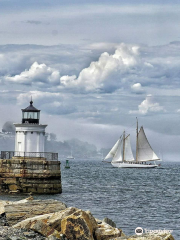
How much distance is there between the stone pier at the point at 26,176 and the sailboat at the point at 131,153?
286 feet

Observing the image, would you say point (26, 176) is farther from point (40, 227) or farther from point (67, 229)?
point (67, 229)

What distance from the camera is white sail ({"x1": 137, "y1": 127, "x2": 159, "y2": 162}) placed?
4557 inches

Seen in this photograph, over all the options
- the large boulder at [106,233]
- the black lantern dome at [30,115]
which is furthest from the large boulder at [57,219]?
the black lantern dome at [30,115]

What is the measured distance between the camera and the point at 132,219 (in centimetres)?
2242

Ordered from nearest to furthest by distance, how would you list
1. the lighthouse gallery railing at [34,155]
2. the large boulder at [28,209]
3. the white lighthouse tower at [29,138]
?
the large boulder at [28,209], the lighthouse gallery railing at [34,155], the white lighthouse tower at [29,138]

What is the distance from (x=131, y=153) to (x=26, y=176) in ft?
313

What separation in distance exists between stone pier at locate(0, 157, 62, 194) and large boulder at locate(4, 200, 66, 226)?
490 inches

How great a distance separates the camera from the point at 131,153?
12331cm

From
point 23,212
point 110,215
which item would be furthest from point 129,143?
point 23,212

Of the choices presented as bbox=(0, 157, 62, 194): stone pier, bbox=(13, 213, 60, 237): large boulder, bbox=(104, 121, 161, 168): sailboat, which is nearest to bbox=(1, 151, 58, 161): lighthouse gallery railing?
bbox=(0, 157, 62, 194): stone pier

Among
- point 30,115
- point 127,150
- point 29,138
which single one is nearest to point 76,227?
point 29,138

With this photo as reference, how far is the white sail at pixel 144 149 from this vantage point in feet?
380

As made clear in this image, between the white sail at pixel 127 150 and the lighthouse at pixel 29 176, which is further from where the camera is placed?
the white sail at pixel 127 150

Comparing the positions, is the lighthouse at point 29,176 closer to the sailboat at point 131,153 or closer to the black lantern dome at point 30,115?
the black lantern dome at point 30,115
